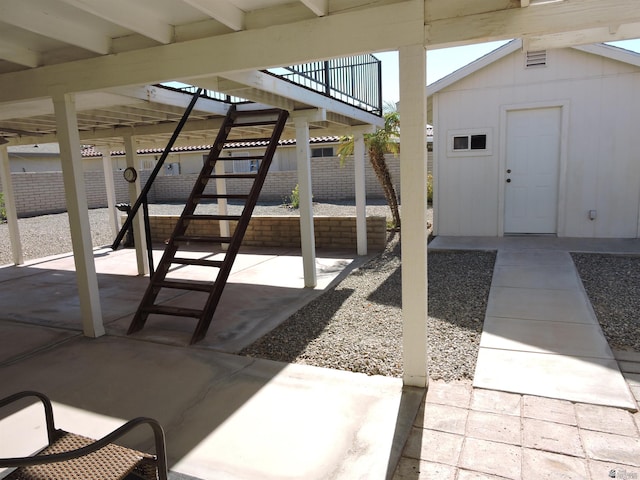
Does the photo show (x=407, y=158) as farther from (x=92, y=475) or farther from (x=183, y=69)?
(x=92, y=475)

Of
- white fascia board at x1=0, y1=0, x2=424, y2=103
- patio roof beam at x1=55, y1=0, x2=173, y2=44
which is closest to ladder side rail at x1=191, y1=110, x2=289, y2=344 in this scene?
white fascia board at x1=0, y1=0, x2=424, y2=103

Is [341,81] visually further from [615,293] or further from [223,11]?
[615,293]

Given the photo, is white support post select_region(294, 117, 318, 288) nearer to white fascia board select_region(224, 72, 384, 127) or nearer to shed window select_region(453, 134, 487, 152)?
white fascia board select_region(224, 72, 384, 127)

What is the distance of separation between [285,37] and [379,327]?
2.73 meters

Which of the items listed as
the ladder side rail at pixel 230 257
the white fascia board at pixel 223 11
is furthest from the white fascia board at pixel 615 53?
the white fascia board at pixel 223 11

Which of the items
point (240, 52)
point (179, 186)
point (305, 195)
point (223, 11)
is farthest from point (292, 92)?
point (179, 186)

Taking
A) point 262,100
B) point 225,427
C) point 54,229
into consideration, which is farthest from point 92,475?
point 54,229

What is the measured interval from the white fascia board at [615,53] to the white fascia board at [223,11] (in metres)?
6.42

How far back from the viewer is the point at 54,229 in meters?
13.0

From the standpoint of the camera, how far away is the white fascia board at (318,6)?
285cm

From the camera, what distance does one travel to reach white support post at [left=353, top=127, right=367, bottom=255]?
7914 millimetres

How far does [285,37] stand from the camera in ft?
10.5

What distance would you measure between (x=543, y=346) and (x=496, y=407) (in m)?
1.19

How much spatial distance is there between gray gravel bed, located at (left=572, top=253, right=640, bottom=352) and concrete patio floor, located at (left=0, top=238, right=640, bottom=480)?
0.44 metres
